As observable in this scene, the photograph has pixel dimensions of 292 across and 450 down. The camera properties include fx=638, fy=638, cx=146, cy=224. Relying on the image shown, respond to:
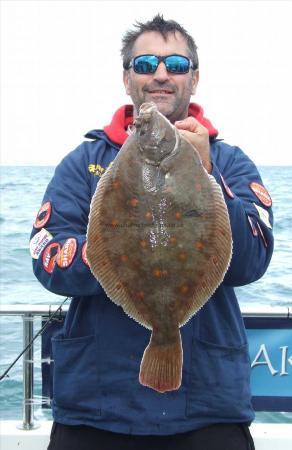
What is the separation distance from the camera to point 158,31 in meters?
2.85

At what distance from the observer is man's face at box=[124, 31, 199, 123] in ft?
8.75

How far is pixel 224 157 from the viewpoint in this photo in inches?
110

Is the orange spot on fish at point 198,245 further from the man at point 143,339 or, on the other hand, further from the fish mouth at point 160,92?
the fish mouth at point 160,92

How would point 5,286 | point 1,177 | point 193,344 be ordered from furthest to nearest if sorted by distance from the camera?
point 1,177
point 5,286
point 193,344

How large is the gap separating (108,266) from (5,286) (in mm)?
9788

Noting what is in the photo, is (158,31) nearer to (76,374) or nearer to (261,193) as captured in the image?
(261,193)

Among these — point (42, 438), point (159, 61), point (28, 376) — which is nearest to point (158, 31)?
point (159, 61)

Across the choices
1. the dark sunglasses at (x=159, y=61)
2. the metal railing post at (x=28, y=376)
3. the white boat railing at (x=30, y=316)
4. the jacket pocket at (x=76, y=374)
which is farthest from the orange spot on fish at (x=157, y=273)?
the metal railing post at (x=28, y=376)

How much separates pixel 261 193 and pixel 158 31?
0.87 metres

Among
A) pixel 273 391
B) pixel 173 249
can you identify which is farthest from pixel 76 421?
pixel 273 391

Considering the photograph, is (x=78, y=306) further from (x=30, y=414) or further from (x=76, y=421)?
(x=30, y=414)

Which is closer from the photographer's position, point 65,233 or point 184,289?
point 184,289

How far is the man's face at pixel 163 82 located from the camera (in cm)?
267

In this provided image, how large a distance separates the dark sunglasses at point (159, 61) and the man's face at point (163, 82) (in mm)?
17
